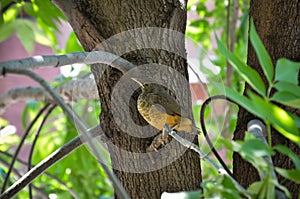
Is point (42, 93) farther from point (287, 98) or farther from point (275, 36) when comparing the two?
point (287, 98)

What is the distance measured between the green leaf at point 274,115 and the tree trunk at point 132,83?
26cm

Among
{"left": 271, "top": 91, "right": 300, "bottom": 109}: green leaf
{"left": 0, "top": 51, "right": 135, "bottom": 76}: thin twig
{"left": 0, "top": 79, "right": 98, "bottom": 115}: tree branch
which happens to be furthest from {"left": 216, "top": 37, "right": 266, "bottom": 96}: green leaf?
{"left": 0, "top": 79, "right": 98, "bottom": 115}: tree branch

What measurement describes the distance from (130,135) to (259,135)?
200 mm

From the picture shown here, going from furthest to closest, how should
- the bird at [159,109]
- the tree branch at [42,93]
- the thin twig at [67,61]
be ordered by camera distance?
1. the tree branch at [42,93]
2. the bird at [159,109]
3. the thin twig at [67,61]

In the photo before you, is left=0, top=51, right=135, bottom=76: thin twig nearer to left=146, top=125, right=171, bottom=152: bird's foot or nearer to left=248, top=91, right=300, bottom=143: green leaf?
left=146, top=125, right=171, bottom=152: bird's foot

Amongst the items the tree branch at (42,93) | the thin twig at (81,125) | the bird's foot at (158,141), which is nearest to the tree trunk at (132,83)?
the bird's foot at (158,141)

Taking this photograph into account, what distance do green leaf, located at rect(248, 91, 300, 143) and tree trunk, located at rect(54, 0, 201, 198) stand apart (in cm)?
26

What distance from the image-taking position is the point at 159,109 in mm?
570

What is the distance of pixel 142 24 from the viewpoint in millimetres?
635

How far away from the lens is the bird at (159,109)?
574 mm

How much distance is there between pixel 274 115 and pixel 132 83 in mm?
274

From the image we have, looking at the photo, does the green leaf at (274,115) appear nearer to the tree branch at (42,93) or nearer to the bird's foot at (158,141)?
the bird's foot at (158,141)

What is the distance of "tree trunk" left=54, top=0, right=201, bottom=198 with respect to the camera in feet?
2.03

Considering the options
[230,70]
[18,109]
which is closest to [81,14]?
[230,70]
